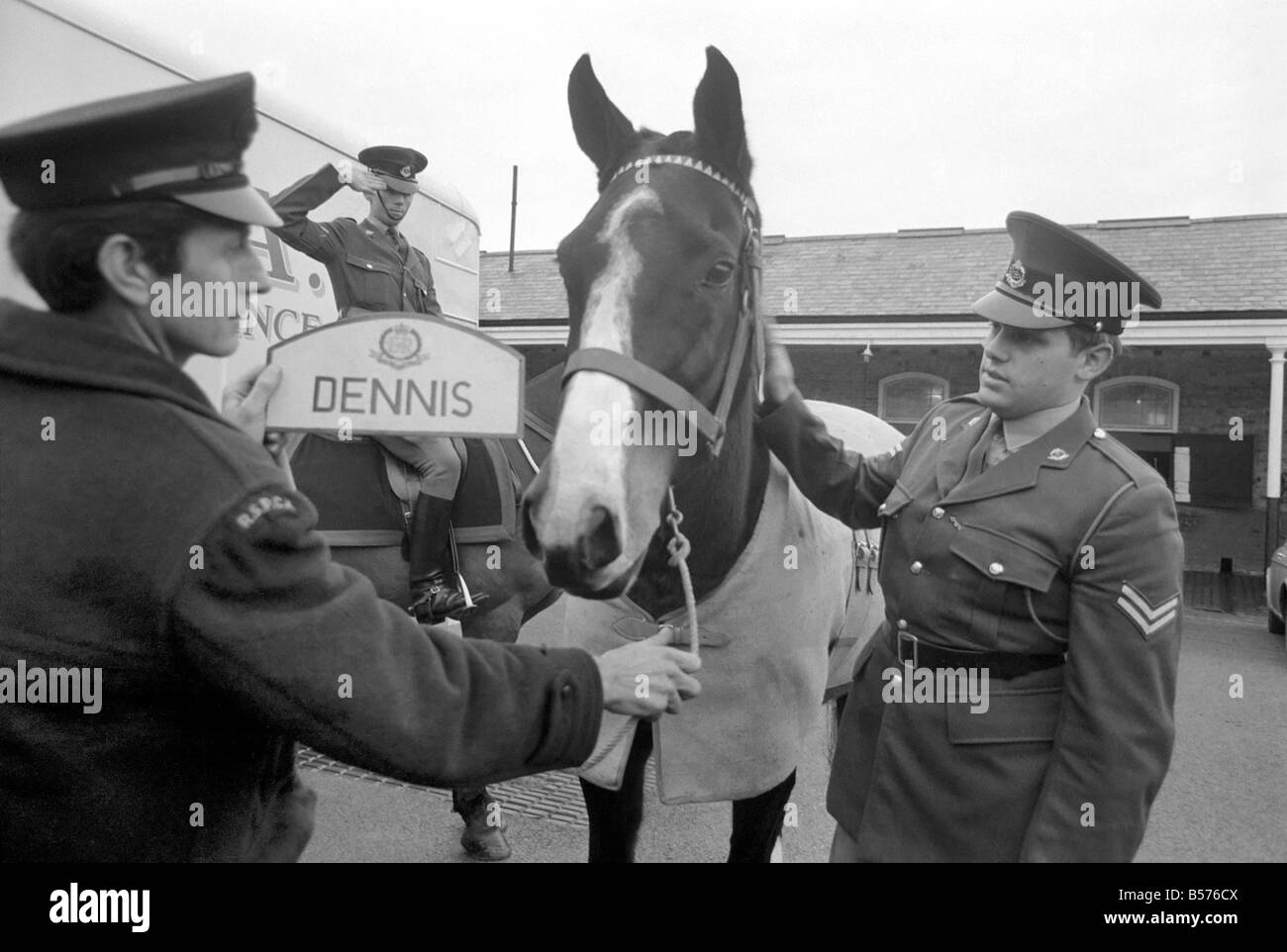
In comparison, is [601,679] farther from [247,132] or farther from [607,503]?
[247,132]

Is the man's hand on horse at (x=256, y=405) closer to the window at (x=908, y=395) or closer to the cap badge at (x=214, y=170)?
the cap badge at (x=214, y=170)

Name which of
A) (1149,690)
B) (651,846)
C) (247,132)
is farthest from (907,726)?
(651,846)

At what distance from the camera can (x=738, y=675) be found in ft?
6.47

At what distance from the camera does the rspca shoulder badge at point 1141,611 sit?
1.57 m

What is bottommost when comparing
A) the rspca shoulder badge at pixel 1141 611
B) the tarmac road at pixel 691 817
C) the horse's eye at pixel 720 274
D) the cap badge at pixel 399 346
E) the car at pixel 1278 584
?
the tarmac road at pixel 691 817

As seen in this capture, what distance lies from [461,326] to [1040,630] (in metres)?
1.31

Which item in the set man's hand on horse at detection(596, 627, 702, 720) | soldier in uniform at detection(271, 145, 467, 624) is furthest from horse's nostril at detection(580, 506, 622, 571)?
soldier in uniform at detection(271, 145, 467, 624)

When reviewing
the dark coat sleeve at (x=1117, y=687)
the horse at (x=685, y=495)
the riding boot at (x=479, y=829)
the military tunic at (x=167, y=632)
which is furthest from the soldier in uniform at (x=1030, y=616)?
the riding boot at (x=479, y=829)

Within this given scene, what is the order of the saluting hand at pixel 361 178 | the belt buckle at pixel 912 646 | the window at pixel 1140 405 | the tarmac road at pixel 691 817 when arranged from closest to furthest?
the belt buckle at pixel 912 646 < the saluting hand at pixel 361 178 < the tarmac road at pixel 691 817 < the window at pixel 1140 405

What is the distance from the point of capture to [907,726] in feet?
5.95

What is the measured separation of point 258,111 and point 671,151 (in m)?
1.81

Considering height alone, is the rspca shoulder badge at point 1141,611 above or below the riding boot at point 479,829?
above

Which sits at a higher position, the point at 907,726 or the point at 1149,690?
the point at 1149,690

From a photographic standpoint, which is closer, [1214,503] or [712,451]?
[712,451]
